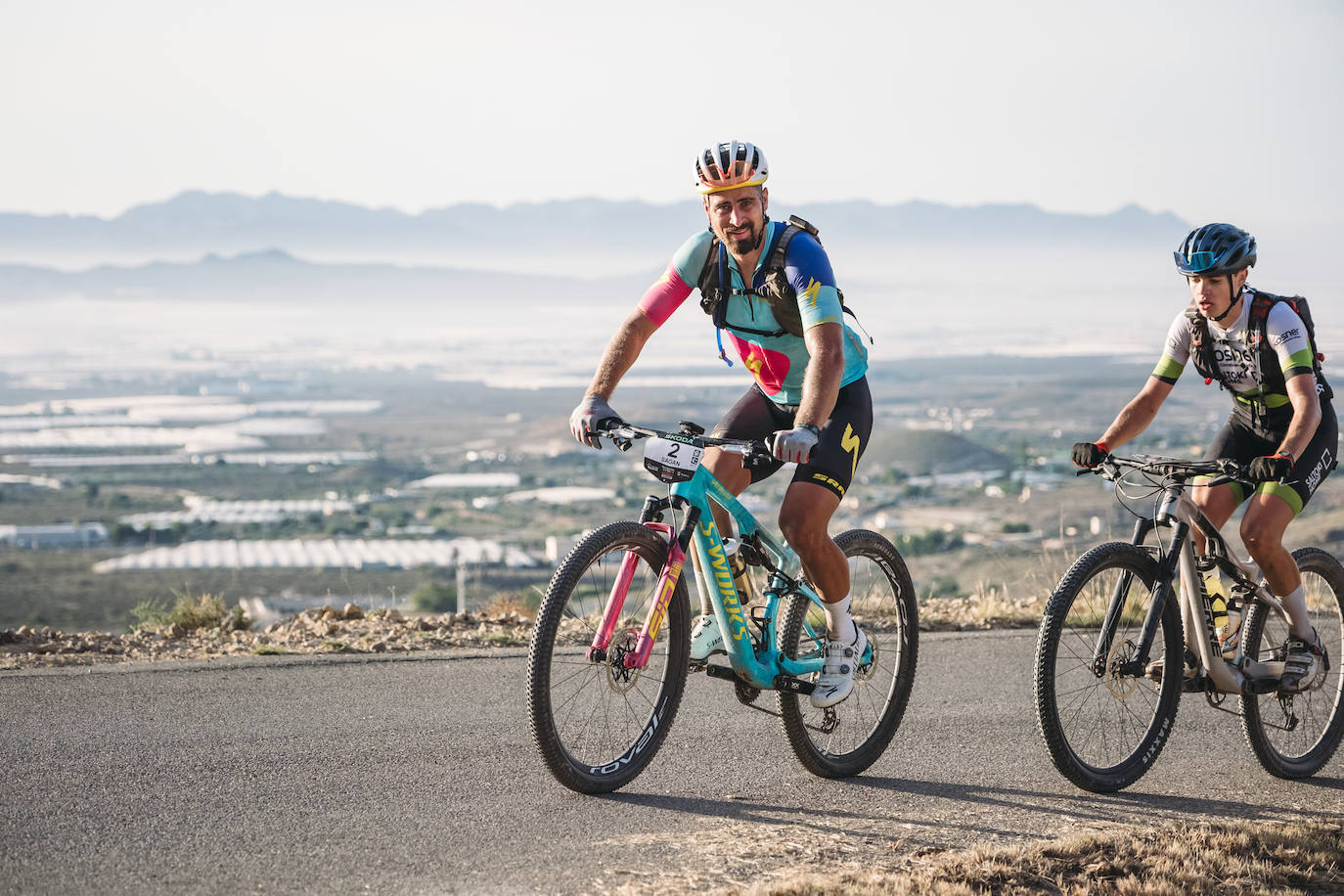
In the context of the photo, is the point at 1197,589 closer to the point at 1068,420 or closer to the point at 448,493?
the point at 448,493

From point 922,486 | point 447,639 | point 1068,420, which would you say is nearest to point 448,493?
point 922,486

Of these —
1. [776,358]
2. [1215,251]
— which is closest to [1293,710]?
[1215,251]

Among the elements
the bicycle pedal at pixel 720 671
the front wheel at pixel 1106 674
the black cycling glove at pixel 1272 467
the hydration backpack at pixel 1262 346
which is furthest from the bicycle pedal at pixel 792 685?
the hydration backpack at pixel 1262 346

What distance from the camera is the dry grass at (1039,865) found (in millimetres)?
4539

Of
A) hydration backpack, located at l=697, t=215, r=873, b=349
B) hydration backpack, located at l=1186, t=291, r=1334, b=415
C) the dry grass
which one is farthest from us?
hydration backpack, located at l=1186, t=291, r=1334, b=415

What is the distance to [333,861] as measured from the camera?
4.72 metres

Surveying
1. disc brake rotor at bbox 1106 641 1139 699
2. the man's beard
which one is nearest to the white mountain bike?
disc brake rotor at bbox 1106 641 1139 699

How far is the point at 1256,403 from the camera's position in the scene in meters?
6.22

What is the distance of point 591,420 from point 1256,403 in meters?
→ 2.98

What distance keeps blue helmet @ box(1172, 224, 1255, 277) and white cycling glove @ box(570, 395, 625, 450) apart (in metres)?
2.49

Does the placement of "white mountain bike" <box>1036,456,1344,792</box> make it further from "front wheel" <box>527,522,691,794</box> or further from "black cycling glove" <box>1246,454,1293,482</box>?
"front wheel" <box>527,522,691,794</box>

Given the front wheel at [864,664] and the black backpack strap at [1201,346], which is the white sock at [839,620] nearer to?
the front wheel at [864,664]

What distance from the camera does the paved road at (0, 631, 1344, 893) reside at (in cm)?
473

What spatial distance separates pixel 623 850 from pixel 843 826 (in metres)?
0.89
